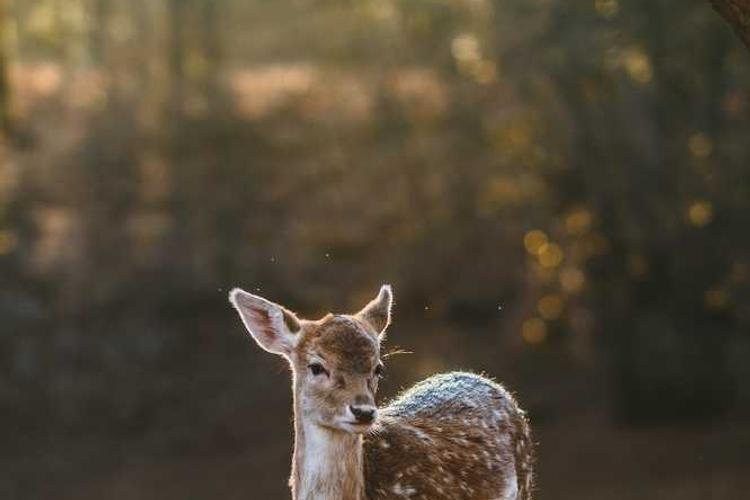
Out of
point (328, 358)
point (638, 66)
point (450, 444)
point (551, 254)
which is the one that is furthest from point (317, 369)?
point (551, 254)

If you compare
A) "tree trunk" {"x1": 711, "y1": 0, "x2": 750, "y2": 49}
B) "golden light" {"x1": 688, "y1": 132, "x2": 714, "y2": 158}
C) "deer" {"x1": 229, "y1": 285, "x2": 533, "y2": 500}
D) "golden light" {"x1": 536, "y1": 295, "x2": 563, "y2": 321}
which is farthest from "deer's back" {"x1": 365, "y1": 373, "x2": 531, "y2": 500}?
"golden light" {"x1": 536, "y1": 295, "x2": 563, "y2": 321}

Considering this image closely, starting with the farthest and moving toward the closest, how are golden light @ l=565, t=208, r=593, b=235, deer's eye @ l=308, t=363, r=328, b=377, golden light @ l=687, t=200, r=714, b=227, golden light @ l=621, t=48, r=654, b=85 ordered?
golden light @ l=565, t=208, r=593, b=235, golden light @ l=687, t=200, r=714, b=227, golden light @ l=621, t=48, r=654, b=85, deer's eye @ l=308, t=363, r=328, b=377

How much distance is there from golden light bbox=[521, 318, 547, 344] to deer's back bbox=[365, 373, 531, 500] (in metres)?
18.2

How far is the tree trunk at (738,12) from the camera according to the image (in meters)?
9.39

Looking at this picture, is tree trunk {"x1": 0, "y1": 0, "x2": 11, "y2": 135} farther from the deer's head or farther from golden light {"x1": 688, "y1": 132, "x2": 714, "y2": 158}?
the deer's head

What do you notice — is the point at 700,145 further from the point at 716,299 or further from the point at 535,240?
the point at 535,240

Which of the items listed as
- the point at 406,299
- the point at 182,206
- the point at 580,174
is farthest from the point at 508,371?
the point at 182,206

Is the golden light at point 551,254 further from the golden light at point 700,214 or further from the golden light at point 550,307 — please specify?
the golden light at point 700,214

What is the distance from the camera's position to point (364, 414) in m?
9.73

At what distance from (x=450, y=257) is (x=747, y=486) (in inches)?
303

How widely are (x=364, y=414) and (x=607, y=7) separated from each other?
15256 mm

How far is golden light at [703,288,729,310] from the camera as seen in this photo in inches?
1047

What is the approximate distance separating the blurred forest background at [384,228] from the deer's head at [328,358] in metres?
14.7

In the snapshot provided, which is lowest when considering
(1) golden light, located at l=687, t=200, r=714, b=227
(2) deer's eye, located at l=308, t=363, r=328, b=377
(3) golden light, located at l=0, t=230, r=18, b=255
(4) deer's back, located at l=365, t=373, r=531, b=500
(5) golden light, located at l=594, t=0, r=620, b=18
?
(4) deer's back, located at l=365, t=373, r=531, b=500
